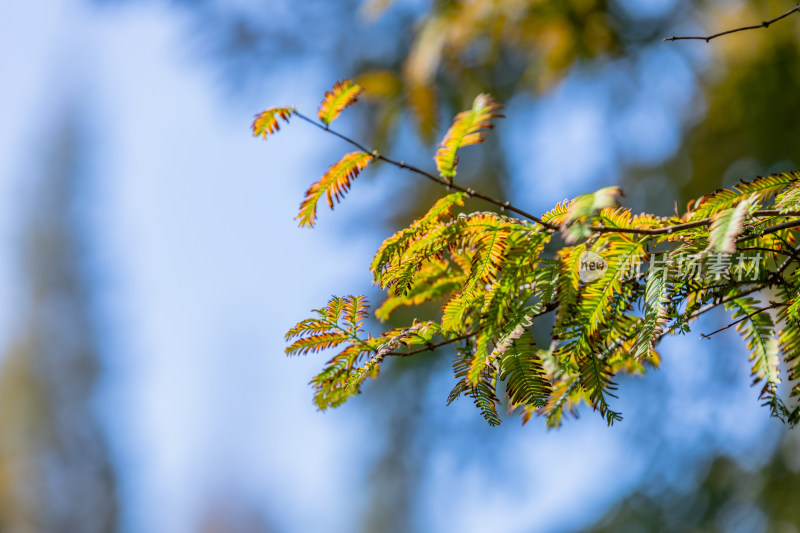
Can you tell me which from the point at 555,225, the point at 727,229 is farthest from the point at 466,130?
the point at 727,229

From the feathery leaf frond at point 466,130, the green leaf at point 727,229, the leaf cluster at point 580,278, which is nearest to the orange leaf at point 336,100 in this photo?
the leaf cluster at point 580,278

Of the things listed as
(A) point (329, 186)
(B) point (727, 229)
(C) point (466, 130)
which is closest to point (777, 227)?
(B) point (727, 229)

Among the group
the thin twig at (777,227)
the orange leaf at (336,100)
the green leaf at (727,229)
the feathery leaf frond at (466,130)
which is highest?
the orange leaf at (336,100)

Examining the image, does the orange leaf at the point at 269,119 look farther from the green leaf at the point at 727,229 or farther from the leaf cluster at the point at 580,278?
the green leaf at the point at 727,229

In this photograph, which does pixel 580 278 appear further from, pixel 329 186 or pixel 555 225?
pixel 329 186

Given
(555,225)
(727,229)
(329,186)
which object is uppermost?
(329,186)

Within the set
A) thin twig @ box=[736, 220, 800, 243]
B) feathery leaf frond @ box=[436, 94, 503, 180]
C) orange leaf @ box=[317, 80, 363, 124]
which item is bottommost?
thin twig @ box=[736, 220, 800, 243]

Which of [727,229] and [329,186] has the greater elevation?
[329,186]

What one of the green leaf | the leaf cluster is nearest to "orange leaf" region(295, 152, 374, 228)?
the leaf cluster

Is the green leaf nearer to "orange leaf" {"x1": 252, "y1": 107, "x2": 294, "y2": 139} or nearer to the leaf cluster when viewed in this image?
the leaf cluster

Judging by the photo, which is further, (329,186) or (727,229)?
(329,186)

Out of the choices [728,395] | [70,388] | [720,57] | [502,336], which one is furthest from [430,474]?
[70,388]

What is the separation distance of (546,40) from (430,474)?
2.08 m

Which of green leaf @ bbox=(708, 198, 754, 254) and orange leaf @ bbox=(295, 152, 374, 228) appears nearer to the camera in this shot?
green leaf @ bbox=(708, 198, 754, 254)
